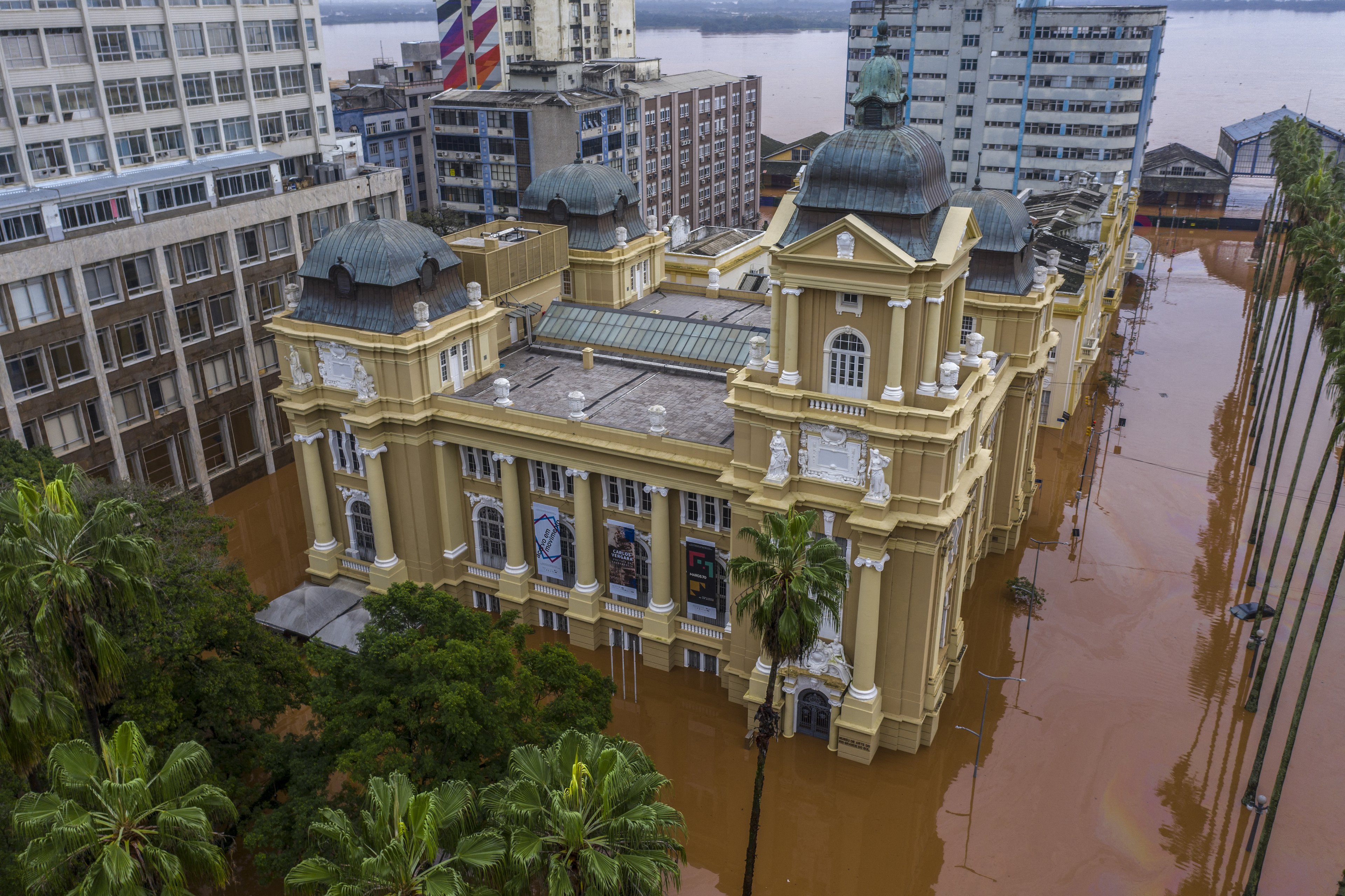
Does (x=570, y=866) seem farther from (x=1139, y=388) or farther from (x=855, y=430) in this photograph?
(x=1139, y=388)

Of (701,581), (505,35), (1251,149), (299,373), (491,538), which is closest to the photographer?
(701,581)

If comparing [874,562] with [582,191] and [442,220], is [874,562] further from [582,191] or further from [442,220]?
[442,220]

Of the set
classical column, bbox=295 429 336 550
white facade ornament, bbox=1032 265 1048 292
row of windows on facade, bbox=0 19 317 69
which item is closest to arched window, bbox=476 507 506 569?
classical column, bbox=295 429 336 550

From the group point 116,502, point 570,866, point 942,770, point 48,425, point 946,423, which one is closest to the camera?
point 570,866

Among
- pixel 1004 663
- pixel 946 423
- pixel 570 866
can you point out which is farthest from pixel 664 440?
pixel 570 866

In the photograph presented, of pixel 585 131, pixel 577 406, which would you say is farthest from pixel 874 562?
pixel 585 131

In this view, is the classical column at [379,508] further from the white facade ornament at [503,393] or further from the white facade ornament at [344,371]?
the white facade ornament at [503,393]

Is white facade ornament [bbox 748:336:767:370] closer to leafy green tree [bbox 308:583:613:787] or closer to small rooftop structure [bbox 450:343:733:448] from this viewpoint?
small rooftop structure [bbox 450:343:733:448]
